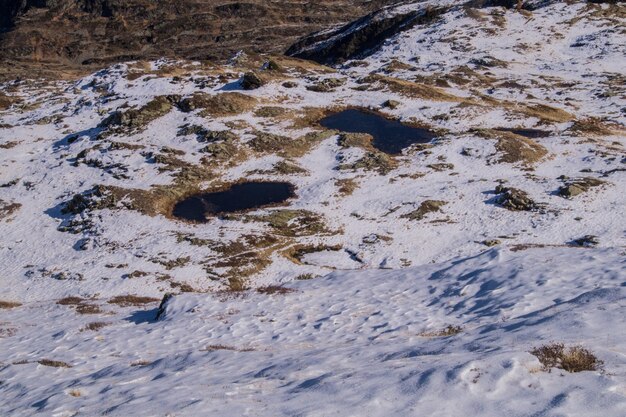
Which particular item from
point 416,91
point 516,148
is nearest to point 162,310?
point 516,148

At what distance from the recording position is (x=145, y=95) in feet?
197

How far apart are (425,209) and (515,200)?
6.70 meters

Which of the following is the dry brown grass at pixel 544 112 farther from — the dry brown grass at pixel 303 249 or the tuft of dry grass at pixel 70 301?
the tuft of dry grass at pixel 70 301

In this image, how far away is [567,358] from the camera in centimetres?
877

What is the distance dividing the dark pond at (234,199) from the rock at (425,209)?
10572 mm

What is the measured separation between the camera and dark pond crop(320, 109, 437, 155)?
49.9 meters

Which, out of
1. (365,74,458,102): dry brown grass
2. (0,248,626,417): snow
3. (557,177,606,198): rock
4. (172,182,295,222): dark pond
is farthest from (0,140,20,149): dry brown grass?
(557,177,606,198): rock

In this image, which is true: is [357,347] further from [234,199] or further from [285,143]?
[285,143]

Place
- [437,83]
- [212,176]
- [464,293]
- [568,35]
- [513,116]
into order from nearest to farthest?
[464,293]
[212,176]
[513,116]
[437,83]
[568,35]

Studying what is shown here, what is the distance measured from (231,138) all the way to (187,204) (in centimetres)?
1151

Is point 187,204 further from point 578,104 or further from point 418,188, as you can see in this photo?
point 578,104

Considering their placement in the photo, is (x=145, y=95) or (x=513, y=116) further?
(x=145, y=95)

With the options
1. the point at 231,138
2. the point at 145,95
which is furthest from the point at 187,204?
the point at 145,95

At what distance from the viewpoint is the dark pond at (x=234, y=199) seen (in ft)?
128
